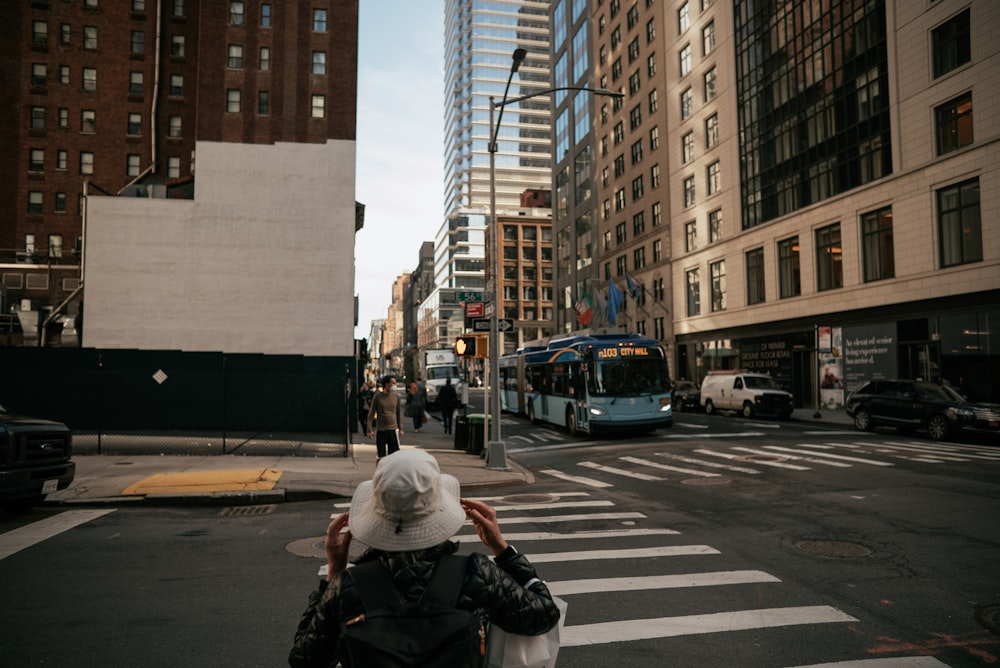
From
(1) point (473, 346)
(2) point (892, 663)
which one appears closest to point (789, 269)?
(1) point (473, 346)

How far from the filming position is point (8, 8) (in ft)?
→ 166

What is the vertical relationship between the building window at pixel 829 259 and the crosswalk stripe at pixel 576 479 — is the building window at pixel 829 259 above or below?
above

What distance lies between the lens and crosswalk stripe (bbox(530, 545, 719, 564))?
7.12m

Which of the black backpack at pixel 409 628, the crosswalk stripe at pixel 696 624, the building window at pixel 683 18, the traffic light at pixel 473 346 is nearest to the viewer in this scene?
the black backpack at pixel 409 628

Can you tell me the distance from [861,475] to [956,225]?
2011 centimetres

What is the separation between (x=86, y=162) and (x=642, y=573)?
193ft

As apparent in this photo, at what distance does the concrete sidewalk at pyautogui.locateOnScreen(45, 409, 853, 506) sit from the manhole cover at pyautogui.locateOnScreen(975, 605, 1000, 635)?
328 inches

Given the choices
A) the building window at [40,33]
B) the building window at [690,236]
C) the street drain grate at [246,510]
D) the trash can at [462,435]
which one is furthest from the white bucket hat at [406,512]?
the building window at [40,33]

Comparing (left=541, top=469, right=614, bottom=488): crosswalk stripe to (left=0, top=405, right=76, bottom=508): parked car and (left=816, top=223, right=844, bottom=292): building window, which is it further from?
(left=816, top=223, right=844, bottom=292): building window

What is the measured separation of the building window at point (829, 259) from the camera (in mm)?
34062

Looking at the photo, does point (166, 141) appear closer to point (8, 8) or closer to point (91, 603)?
point (8, 8)

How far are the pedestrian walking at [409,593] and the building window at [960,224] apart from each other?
3008cm

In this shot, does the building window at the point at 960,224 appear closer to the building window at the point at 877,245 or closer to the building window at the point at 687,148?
the building window at the point at 877,245

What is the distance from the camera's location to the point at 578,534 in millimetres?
8344
